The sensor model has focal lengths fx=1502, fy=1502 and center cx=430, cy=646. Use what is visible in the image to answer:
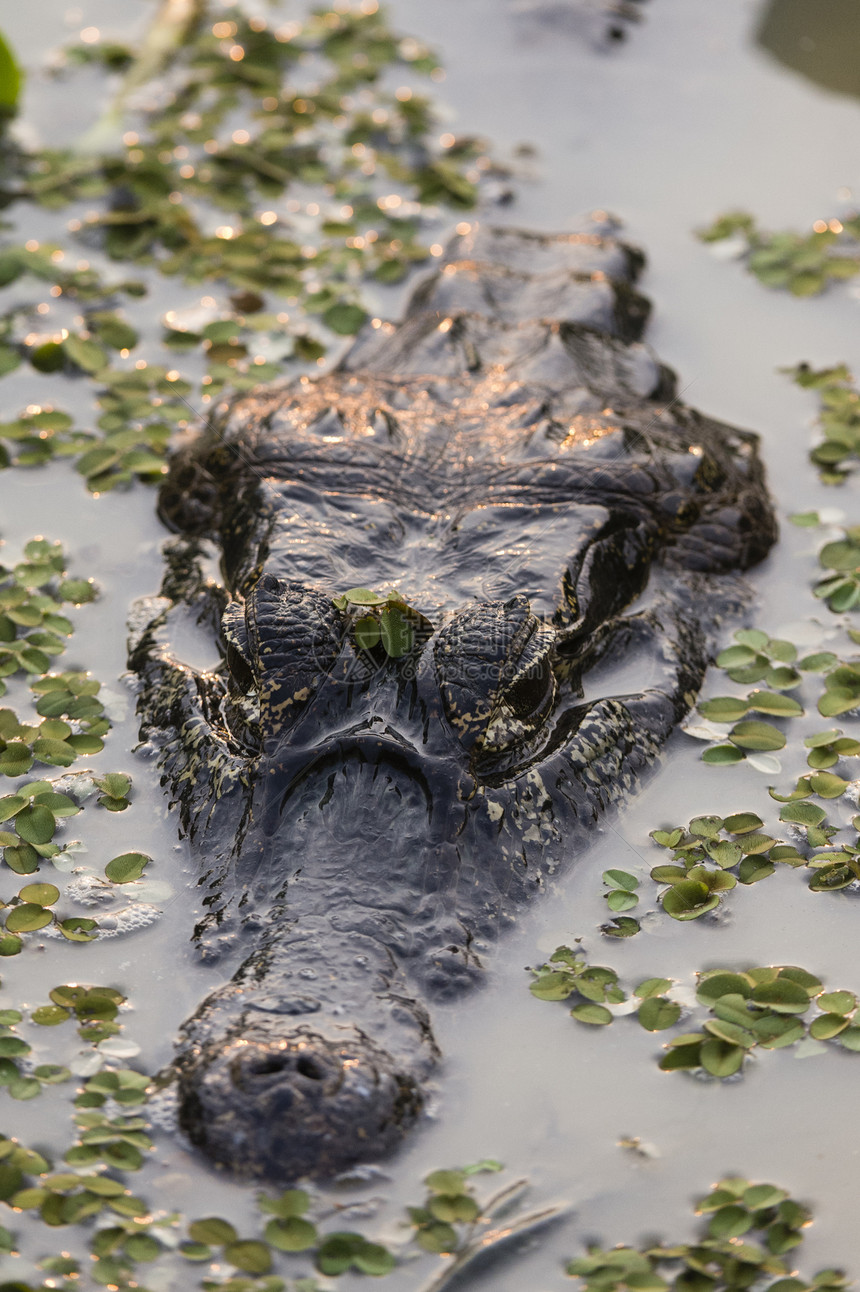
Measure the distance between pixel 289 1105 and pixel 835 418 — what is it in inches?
161

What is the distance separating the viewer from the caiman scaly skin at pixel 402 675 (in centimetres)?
356

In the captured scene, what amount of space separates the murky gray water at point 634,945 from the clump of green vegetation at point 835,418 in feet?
0.27

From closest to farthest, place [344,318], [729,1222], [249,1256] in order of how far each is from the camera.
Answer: [249,1256], [729,1222], [344,318]

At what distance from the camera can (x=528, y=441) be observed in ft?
16.6

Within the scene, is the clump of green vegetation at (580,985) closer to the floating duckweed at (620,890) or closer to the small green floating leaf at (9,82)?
the floating duckweed at (620,890)

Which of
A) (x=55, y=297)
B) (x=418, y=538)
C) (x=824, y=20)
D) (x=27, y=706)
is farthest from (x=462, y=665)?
(x=824, y=20)

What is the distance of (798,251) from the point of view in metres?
7.28

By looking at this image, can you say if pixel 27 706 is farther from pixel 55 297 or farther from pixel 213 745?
pixel 55 297

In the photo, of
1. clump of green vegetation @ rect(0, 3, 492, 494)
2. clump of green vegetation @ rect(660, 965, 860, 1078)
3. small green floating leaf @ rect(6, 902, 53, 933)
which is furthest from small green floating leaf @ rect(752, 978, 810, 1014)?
clump of green vegetation @ rect(0, 3, 492, 494)

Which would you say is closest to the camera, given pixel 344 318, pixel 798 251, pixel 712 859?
pixel 712 859

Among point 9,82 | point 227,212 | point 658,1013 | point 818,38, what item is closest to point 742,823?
point 658,1013

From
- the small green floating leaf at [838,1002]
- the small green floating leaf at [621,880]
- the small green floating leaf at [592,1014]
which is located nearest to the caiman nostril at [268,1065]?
the small green floating leaf at [592,1014]

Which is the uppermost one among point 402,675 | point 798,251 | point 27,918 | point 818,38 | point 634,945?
point 818,38

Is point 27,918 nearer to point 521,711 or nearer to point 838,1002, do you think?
point 521,711
